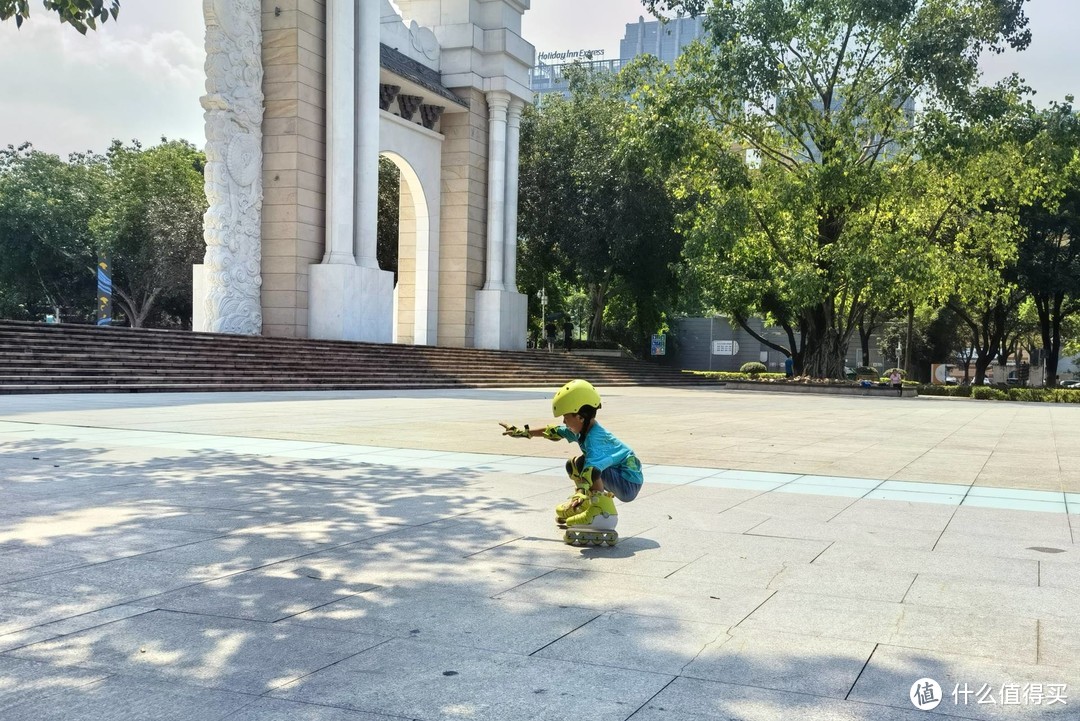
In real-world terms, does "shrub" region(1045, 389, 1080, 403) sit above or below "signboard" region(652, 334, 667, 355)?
below

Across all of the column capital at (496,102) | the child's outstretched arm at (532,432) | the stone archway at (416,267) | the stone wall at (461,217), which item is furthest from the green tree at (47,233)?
the child's outstretched arm at (532,432)

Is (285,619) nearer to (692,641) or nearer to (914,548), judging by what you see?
(692,641)

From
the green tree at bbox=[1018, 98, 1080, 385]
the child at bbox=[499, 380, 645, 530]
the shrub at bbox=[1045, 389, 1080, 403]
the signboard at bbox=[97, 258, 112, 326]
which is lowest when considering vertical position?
the shrub at bbox=[1045, 389, 1080, 403]

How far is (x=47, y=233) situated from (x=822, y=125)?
120ft

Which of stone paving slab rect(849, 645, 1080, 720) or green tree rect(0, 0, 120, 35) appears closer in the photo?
stone paving slab rect(849, 645, 1080, 720)

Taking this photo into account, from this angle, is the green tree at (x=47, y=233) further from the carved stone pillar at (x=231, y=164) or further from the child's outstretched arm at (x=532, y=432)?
the child's outstretched arm at (x=532, y=432)

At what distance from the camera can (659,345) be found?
6078 centimetres

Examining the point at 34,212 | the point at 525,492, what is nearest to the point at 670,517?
the point at 525,492

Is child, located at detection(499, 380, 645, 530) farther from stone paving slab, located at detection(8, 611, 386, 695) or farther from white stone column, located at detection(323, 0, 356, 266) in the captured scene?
white stone column, located at detection(323, 0, 356, 266)

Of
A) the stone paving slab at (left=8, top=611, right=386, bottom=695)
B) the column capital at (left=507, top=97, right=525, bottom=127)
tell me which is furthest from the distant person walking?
the stone paving slab at (left=8, top=611, right=386, bottom=695)

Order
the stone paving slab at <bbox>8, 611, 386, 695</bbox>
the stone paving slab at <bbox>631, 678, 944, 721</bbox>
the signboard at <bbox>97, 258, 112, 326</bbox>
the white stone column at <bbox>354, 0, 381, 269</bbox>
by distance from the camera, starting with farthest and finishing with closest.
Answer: the signboard at <bbox>97, 258, 112, 326</bbox>, the white stone column at <bbox>354, 0, 381, 269</bbox>, the stone paving slab at <bbox>8, 611, 386, 695</bbox>, the stone paving slab at <bbox>631, 678, 944, 721</bbox>

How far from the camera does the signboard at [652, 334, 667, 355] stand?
6031cm

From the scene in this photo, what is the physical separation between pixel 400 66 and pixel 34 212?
2230cm

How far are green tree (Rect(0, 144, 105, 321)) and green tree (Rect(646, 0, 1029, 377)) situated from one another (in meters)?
31.0
